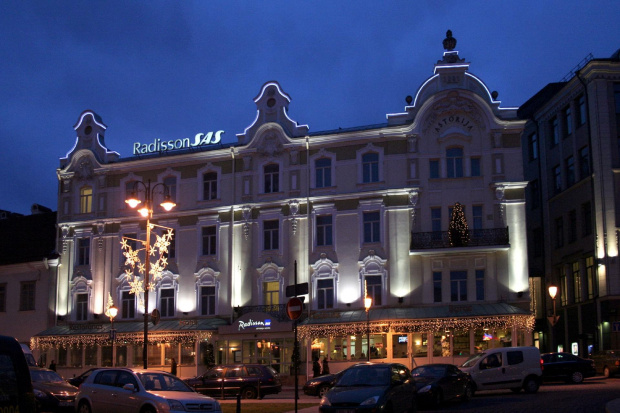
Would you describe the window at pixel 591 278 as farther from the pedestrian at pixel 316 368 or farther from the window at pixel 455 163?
the pedestrian at pixel 316 368

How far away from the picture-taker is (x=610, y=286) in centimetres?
4169

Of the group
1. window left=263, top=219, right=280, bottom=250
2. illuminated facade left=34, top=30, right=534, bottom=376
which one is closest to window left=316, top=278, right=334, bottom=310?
illuminated facade left=34, top=30, right=534, bottom=376

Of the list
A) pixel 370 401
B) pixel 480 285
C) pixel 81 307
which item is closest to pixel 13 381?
pixel 370 401

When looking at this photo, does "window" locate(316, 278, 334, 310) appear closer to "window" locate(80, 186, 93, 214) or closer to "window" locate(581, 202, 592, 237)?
"window" locate(581, 202, 592, 237)

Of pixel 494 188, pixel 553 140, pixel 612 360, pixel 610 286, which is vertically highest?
pixel 553 140

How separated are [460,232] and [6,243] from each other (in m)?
32.9

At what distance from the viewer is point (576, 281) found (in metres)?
46.8

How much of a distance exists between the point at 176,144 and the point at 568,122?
2506 cm

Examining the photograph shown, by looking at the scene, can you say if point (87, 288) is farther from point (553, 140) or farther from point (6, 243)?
point (553, 140)

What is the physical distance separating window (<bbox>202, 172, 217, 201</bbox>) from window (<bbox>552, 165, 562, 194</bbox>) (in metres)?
22.1

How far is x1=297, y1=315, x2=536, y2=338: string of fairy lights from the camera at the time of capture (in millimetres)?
39594

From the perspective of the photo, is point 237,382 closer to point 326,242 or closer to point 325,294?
point 325,294

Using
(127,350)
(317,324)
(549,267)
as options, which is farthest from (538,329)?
(127,350)

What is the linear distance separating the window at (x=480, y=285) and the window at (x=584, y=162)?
9.07 metres
